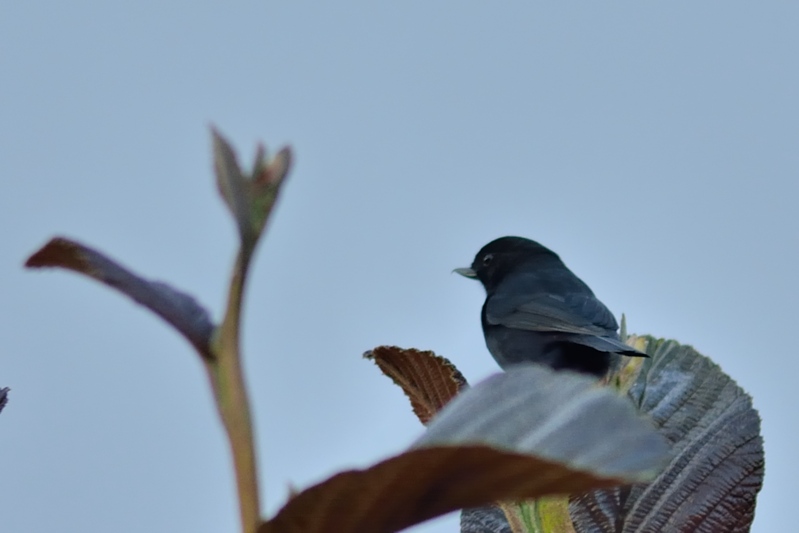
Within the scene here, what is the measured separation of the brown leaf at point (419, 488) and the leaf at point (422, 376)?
946 mm

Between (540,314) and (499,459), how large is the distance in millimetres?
3855

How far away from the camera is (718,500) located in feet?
5.70

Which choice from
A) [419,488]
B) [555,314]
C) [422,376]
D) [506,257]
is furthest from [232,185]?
[506,257]

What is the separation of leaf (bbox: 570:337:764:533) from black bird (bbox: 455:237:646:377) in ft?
5.79

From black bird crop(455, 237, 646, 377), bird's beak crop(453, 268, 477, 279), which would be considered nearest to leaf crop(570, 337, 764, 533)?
black bird crop(455, 237, 646, 377)

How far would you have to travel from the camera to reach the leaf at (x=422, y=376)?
1.50 metres

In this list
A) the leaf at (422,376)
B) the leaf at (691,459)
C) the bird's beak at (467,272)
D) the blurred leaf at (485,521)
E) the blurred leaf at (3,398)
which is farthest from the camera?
the bird's beak at (467,272)

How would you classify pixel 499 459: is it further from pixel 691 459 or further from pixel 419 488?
pixel 691 459

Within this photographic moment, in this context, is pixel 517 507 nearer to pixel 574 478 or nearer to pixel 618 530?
pixel 618 530

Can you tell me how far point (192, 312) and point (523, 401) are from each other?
6.8 inches

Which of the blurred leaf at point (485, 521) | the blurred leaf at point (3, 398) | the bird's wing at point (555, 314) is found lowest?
the blurred leaf at point (485, 521)

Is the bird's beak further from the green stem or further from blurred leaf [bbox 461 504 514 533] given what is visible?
the green stem

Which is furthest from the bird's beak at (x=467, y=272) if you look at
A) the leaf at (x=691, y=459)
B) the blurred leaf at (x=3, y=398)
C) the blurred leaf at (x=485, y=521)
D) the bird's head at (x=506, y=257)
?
the blurred leaf at (x=3, y=398)

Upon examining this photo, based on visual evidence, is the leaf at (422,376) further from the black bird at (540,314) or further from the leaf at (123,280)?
the black bird at (540,314)
